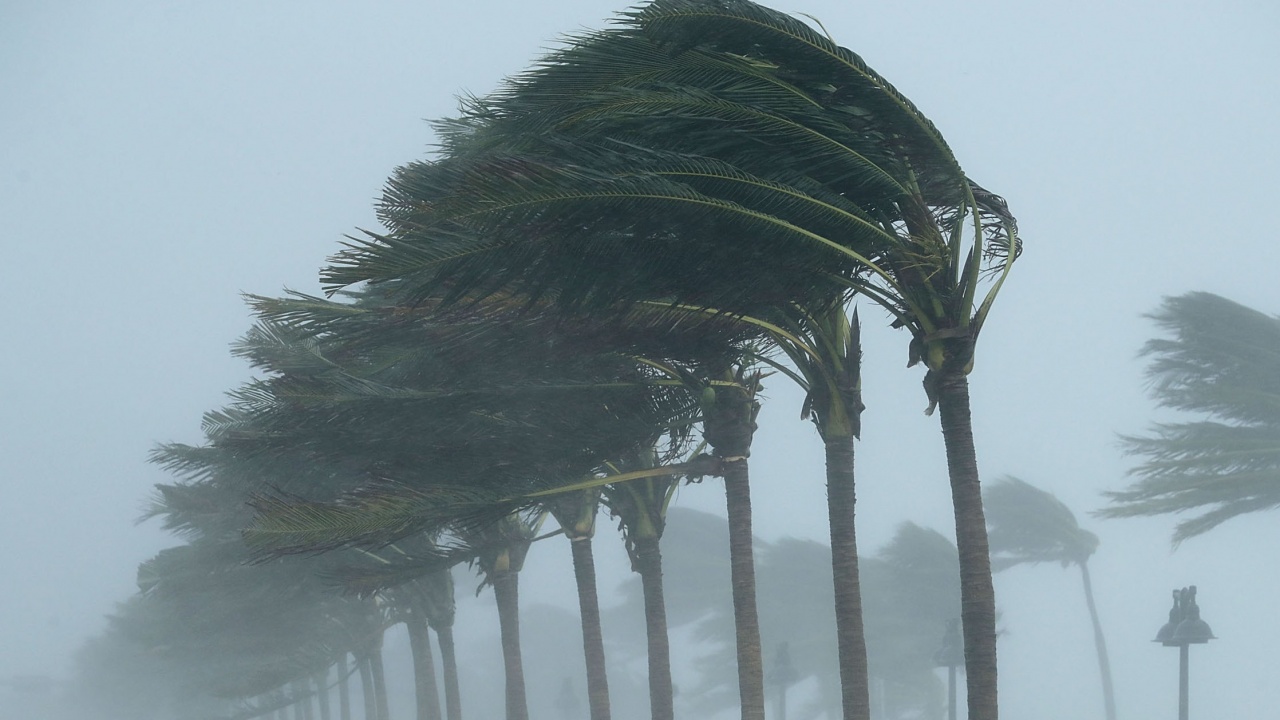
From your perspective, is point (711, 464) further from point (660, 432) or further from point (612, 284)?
point (612, 284)

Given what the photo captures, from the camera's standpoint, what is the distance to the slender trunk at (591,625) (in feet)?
69.0

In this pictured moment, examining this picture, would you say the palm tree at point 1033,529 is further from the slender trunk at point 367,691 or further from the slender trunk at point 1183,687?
the slender trunk at point 1183,687

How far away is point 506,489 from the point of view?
40.9ft

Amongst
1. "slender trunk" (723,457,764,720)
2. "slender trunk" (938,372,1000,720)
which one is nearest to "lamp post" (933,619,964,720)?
"slender trunk" (723,457,764,720)

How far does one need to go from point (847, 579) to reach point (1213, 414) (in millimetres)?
27058

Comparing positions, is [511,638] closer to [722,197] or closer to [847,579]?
[847,579]

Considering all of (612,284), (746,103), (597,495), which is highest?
(746,103)

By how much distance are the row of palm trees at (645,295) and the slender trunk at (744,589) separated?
0.04 metres

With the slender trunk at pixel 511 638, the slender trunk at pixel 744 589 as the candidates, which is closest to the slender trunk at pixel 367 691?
the slender trunk at pixel 511 638

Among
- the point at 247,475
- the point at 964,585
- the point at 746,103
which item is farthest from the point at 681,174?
the point at 247,475

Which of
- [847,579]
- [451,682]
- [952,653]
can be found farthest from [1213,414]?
[847,579]

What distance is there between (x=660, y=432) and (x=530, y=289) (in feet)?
13.2

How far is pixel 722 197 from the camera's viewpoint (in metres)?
9.38

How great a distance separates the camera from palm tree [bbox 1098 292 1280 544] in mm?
35125
